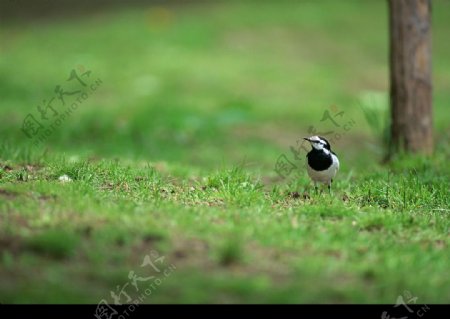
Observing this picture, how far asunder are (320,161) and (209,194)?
101 cm

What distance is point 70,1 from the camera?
2083cm

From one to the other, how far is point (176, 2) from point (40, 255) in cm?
1730

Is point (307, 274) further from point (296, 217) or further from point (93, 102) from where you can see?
point (93, 102)

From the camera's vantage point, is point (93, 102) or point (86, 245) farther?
point (93, 102)

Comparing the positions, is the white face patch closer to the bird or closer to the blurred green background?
the bird

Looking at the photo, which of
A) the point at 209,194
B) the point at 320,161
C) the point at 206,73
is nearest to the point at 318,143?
the point at 320,161

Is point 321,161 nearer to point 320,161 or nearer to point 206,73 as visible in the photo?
point 320,161

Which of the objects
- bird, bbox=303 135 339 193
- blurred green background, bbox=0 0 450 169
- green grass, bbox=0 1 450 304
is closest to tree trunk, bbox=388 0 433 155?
green grass, bbox=0 1 450 304

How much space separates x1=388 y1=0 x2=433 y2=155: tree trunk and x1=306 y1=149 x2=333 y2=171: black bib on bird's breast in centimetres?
219

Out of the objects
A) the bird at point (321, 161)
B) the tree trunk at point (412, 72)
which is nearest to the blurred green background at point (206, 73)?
the tree trunk at point (412, 72)

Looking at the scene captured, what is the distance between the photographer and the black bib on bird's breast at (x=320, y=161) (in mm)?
5750

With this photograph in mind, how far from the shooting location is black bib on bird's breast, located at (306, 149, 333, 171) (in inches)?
226

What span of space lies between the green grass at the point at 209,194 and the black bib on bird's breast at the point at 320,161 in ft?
0.86
